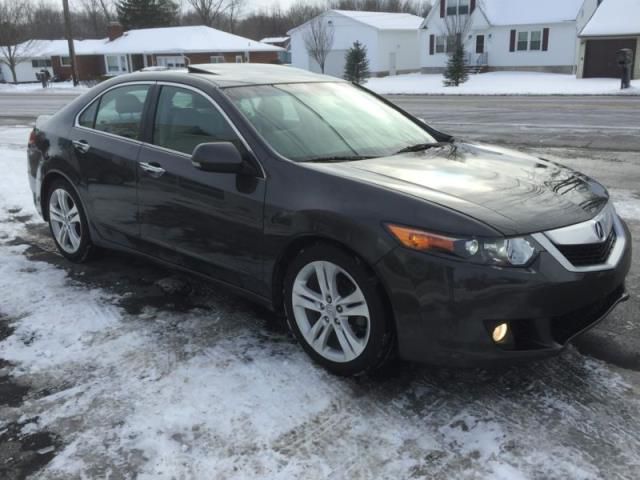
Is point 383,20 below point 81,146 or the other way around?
the other way around

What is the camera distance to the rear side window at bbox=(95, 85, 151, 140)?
442 centimetres

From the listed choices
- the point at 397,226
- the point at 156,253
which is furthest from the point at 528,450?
the point at 156,253

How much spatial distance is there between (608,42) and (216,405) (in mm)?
38298

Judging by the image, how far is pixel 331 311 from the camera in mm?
3271

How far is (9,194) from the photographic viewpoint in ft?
26.1

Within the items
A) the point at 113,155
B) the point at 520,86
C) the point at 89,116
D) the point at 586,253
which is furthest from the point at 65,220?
the point at 520,86

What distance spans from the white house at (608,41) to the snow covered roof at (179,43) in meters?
26.1

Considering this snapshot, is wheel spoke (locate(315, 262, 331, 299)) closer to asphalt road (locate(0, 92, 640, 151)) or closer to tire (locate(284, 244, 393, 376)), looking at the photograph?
tire (locate(284, 244, 393, 376))

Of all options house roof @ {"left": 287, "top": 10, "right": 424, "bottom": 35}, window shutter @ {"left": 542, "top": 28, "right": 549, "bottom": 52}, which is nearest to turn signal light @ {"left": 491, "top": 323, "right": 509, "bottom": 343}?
window shutter @ {"left": 542, "top": 28, "right": 549, "bottom": 52}

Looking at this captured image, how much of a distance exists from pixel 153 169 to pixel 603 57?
1469 inches

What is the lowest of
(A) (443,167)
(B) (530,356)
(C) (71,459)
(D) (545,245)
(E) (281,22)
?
(C) (71,459)

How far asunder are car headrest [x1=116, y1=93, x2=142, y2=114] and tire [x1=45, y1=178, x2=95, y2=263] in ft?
2.72

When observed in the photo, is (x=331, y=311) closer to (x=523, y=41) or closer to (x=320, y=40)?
(x=523, y=41)

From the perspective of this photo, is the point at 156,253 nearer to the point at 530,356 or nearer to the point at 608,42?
the point at 530,356
